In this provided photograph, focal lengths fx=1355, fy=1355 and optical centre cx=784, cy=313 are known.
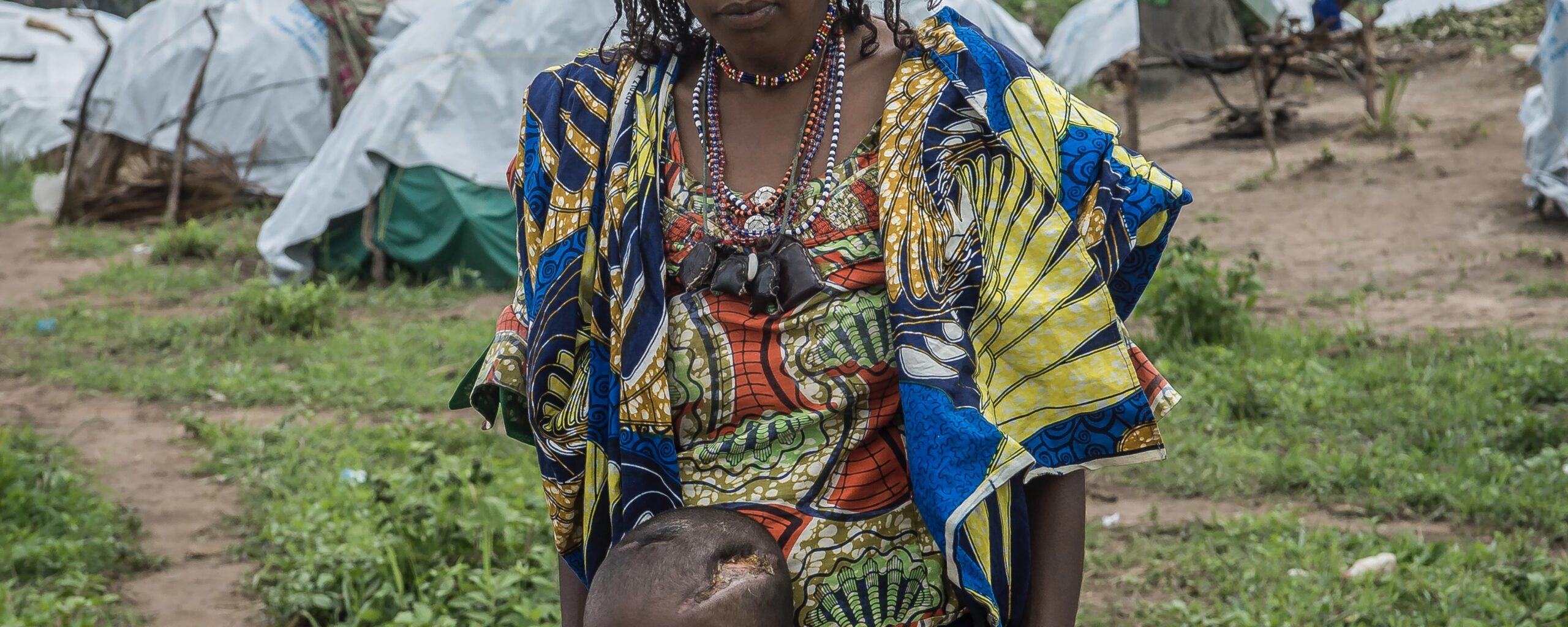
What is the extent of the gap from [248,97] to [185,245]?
77.0 inches

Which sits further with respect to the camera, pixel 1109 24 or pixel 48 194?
pixel 1109 24

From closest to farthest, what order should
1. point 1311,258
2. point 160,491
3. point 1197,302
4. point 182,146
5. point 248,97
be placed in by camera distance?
point 160,491
point 1197,302
point 1311,258
point 182,146
point 248,97

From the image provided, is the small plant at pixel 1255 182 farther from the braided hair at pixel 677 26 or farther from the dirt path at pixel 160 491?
the braided hair at pixel 677 26

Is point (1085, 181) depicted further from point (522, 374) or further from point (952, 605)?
point (522, 374)

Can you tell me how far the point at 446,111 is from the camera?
26.2 feet

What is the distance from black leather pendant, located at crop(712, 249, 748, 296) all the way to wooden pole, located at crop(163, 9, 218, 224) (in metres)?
9.51

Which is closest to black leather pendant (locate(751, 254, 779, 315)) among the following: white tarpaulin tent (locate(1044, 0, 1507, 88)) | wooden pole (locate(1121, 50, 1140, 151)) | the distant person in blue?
wooden pole (locate(1121, 50, 1140, 151))

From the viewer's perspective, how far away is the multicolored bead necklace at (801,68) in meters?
1.61

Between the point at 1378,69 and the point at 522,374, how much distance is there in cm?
1077

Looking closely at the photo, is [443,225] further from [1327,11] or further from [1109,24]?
[1327,11]

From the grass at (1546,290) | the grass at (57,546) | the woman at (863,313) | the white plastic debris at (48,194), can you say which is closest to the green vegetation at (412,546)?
the grass at (57,546)

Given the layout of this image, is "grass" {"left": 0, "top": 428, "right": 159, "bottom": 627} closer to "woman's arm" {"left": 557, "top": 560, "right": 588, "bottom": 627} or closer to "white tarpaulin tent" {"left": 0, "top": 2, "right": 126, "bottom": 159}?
"woman's arm" {"left": 557, "top": 560, "right": 588, "bottom": 627}

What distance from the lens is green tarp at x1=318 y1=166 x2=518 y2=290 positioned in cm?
771

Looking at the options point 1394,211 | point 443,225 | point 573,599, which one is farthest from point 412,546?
point 1394,211
